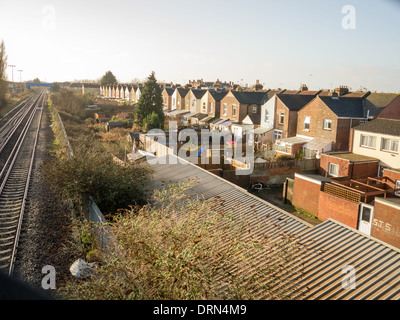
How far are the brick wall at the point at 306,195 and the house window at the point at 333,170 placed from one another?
5.79m

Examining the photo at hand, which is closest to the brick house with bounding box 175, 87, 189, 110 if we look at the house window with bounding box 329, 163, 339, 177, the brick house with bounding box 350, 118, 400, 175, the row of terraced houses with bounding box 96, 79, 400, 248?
the row of terraced houses with bounding box 96, 79, 400, 248

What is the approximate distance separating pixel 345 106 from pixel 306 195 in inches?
527

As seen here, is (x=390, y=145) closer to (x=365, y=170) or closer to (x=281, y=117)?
(x=365, y=170)

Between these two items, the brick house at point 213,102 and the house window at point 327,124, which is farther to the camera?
the brick house at point 213,102

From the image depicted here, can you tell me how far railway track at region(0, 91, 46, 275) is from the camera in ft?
33.5

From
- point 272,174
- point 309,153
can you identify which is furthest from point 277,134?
point 272,174

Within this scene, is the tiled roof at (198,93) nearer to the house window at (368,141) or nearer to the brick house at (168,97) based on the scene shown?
the brick house at (168,97)

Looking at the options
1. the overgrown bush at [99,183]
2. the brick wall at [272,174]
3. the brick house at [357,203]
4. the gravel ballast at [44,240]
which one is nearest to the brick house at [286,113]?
the brick wall at [272,174]

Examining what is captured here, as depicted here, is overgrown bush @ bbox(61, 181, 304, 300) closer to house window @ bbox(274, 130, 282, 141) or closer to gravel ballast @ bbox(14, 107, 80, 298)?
gravel ballast @ bbox(14, 107, 80, 298)

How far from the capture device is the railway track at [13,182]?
10.2 metres

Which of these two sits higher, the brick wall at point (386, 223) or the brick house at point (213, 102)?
the brick house at point (213, 102)

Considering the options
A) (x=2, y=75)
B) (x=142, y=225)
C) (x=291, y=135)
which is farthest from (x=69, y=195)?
(x=2, y=75)

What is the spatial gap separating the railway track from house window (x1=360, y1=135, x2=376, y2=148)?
22.0m

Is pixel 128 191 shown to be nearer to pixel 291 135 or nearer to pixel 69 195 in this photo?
pixel 69 195
